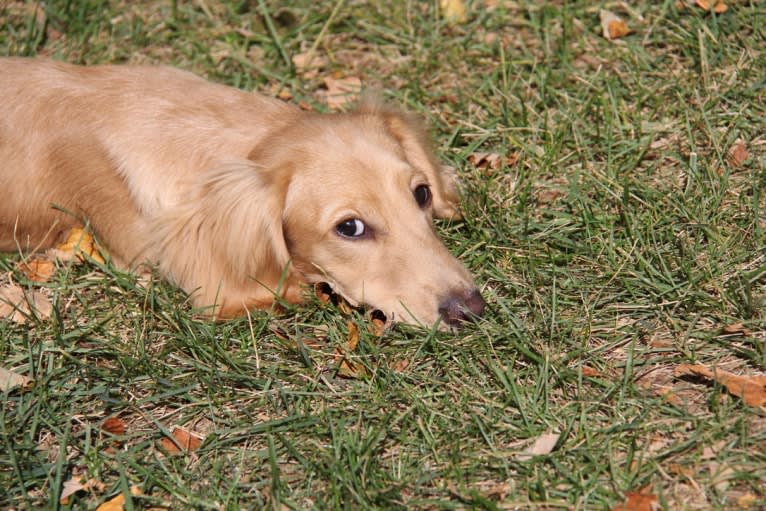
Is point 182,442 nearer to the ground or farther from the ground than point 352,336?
nearer to the ground

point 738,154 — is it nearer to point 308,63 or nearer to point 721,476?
point 721,476

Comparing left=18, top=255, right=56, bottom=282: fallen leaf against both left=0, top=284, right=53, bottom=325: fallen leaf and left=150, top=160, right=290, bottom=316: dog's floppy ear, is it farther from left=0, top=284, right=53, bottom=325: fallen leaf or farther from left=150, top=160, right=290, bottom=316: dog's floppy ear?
left=150, top=160, right=290, bottom=316: dog's floppy ear

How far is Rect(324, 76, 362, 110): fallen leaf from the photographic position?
18.2 feet

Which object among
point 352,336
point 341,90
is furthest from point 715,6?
point 352,336

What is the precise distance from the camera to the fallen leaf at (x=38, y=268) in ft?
14.9

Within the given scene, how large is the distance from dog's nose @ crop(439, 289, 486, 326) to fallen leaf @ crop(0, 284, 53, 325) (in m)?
1.94

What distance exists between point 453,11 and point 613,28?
3.54 feet

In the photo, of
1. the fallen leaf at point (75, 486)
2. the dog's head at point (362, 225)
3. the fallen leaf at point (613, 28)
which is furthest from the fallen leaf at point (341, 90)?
the fallen leaf at point (75, 486)

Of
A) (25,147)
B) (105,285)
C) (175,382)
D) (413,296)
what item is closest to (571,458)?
(413,296)

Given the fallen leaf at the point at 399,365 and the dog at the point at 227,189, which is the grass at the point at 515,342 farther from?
the dog at the point at 227,189

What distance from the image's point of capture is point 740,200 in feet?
14.0

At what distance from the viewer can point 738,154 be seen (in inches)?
182

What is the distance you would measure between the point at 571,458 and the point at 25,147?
303cm

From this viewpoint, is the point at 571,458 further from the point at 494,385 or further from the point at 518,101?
the point at 518,101
